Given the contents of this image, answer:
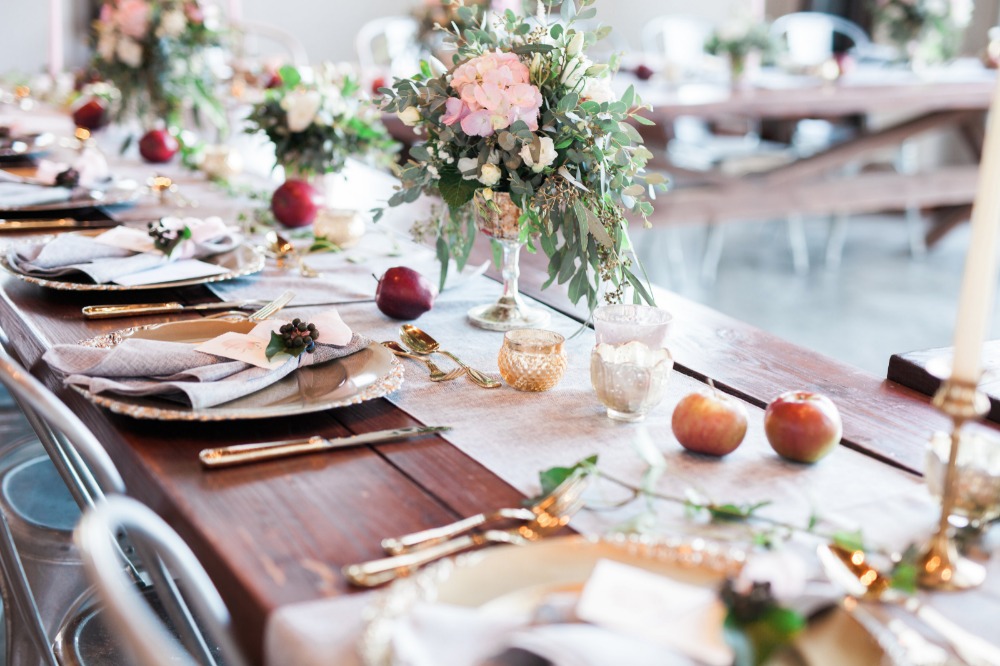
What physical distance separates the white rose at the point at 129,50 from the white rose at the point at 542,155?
5.34ft

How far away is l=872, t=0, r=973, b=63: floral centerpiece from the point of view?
4.64 m

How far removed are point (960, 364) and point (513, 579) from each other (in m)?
0.35

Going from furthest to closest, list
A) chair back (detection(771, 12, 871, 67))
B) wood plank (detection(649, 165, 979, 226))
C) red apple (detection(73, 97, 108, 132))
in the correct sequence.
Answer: chair back (detection(771, 12, 871, 67)) → wood plank (detection(649, 165, 979, 226)) → red apple (detection(73, 97, 108, 132))

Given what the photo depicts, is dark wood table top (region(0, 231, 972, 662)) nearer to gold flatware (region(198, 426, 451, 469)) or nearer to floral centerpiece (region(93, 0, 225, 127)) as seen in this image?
gold flatware (region(198, 426, 451, 469))

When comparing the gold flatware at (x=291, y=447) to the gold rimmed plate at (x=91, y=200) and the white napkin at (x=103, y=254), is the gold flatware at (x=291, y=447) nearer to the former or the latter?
the white napkin at (x=103, y=254)

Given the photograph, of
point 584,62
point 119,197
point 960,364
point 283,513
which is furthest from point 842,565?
point 119,197

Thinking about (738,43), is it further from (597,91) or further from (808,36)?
(597,91)

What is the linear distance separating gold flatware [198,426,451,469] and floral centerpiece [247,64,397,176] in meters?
1.00

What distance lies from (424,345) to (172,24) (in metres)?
1.58

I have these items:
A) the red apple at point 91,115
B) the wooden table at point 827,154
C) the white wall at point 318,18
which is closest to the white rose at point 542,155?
the red apple at point 91,115

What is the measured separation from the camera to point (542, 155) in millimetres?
1231

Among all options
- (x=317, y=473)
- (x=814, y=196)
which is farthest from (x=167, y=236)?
(x=814, y=196)

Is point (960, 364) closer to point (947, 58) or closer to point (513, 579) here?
point (513, 579)

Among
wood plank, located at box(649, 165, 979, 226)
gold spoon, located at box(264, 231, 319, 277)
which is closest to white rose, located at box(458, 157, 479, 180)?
gold spoon, located at box(264, 231, 319, 277)
